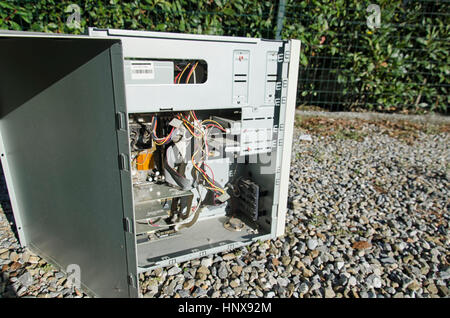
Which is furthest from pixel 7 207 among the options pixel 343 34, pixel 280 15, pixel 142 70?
pixel 343 34

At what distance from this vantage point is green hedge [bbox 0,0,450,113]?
12.2 ft

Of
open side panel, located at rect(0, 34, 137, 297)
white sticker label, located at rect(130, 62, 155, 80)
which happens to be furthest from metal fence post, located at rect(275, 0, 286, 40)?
open side panel, located at rect(0, 34, 137, 297)

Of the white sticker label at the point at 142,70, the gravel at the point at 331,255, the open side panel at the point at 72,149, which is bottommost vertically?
the gravel at the point at 331,255

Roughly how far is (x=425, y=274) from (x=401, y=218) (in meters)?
0.65

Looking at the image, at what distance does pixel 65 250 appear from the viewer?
159 cm

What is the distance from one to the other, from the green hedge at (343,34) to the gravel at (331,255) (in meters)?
2.03

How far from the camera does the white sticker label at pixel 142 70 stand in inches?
55.3

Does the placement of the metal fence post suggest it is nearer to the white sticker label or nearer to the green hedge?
the green hedge

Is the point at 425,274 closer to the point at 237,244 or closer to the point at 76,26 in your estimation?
the point at 237,244

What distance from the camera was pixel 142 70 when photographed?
4.69ft

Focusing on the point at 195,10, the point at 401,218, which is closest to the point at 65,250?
the point at 401,218

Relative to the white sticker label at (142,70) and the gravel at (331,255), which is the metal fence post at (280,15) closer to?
the gravel at (331,255)

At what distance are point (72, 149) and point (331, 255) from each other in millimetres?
1462

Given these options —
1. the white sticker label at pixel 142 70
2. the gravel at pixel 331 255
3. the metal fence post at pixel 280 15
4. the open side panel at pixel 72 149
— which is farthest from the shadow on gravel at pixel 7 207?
the metal fence post at pixel 280 15
